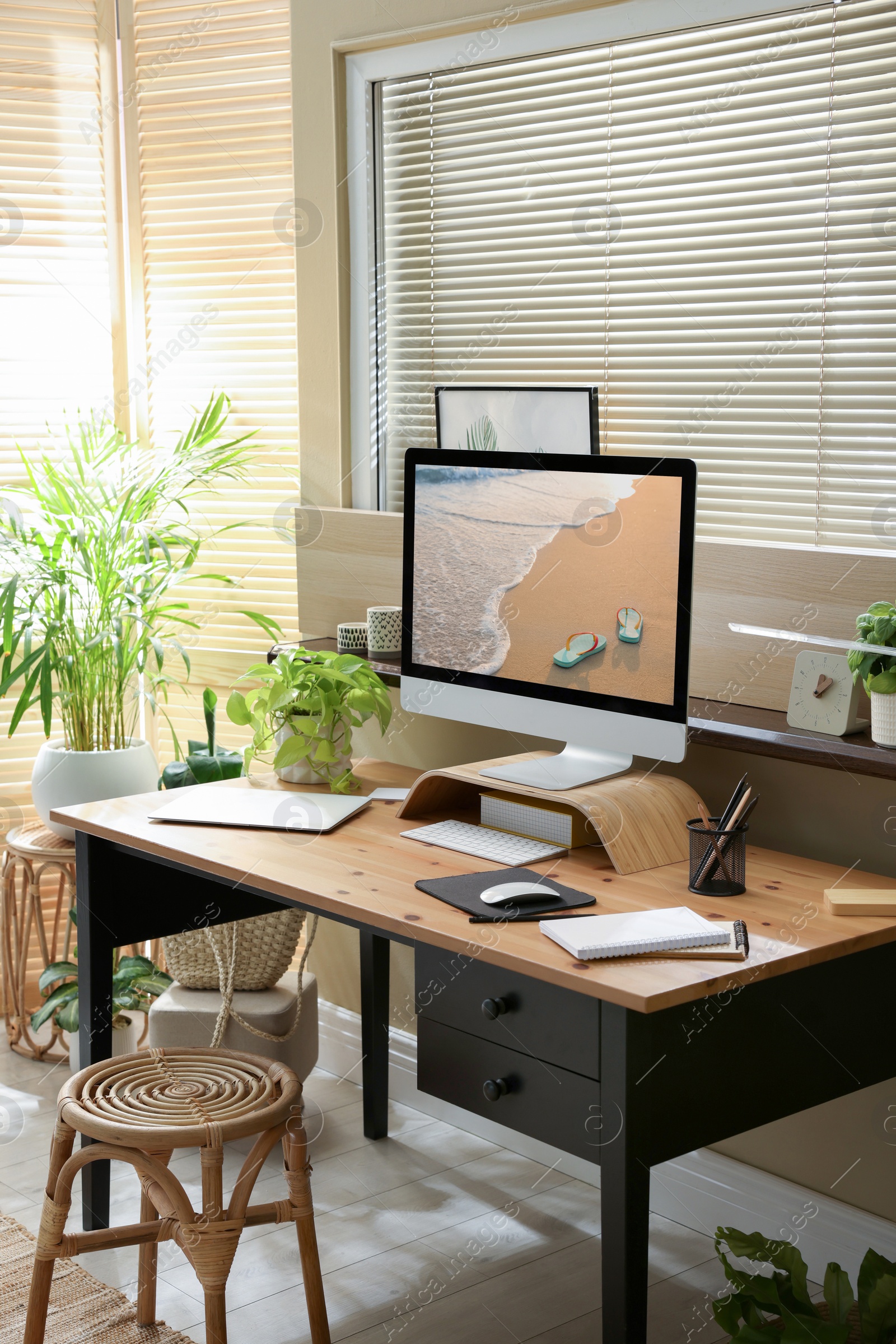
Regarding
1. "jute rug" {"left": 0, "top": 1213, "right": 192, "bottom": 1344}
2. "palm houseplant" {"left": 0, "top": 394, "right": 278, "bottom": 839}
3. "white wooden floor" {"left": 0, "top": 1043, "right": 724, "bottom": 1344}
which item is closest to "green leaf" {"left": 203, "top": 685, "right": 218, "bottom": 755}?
"palm houseplant" {"left": 0, "top": 394, "right": 278, "bottom": 839}

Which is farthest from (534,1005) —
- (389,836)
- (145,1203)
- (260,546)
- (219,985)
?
(260,546)

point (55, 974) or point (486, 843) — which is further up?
point (486, 843)

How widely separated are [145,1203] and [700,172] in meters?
1.97

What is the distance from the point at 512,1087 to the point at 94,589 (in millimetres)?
1950

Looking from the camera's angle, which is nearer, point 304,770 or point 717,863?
point 717,863

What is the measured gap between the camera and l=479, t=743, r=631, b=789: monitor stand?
2.15m

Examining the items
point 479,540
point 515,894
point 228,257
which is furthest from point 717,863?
point 228,257

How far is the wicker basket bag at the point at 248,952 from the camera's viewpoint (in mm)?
2867

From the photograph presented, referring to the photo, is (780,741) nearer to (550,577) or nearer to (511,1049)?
(550,577)

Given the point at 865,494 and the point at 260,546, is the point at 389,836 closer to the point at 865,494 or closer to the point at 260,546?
the point at 865,494

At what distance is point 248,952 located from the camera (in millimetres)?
2877

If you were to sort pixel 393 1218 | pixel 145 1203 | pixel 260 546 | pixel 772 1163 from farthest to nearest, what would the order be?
pixel 260 546
pixel 393 1218
pixel 772 1163
pixel 145 1203

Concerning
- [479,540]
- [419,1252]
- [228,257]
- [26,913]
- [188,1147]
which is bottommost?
[419,1252]

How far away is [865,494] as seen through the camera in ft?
7.39
